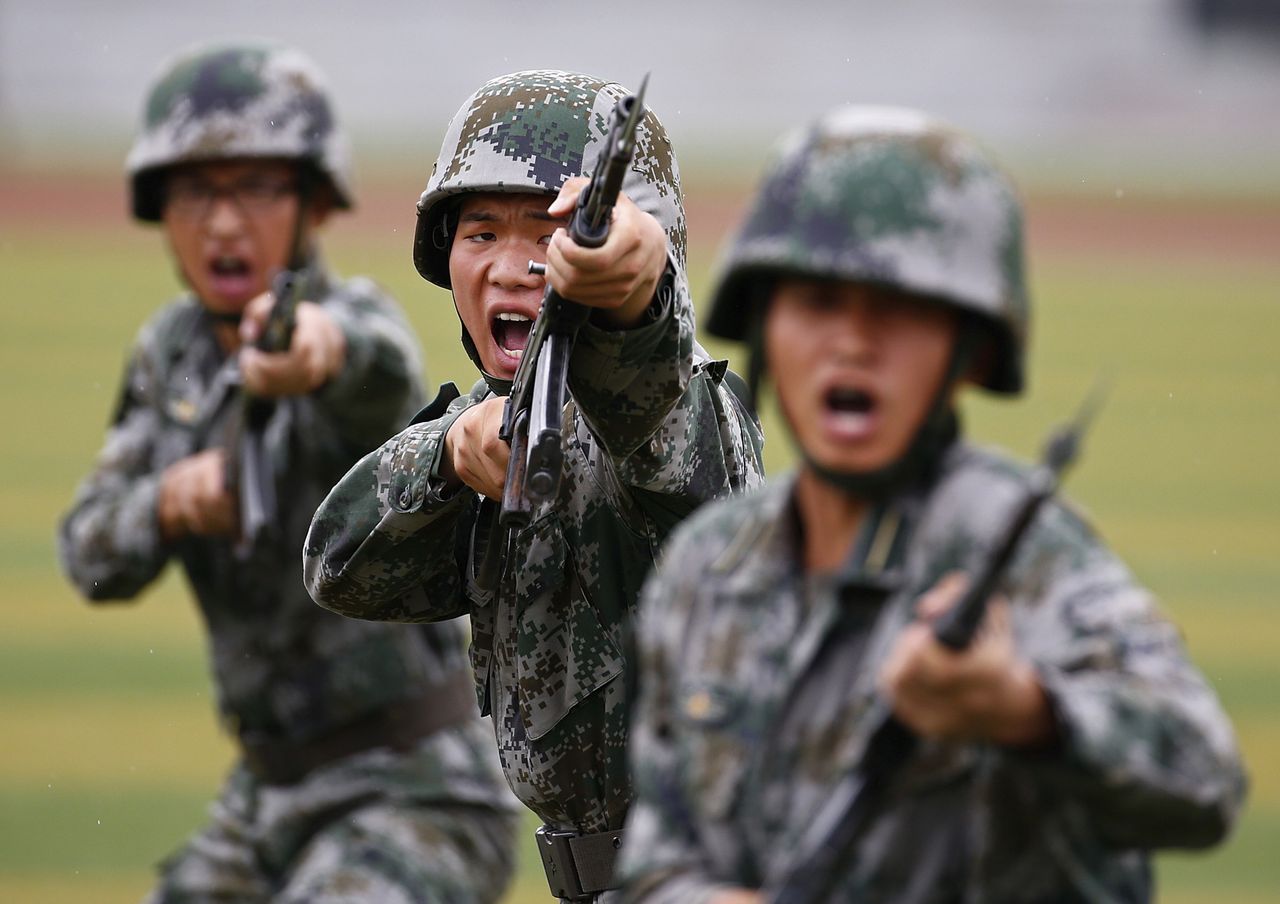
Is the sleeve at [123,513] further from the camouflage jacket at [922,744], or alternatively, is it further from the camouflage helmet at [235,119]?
the camouflage jacket at [922,744]

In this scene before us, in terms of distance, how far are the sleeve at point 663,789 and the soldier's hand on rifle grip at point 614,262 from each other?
2.18 feet

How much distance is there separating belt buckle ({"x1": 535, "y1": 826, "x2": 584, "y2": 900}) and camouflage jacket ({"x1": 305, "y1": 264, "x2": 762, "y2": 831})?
4cm

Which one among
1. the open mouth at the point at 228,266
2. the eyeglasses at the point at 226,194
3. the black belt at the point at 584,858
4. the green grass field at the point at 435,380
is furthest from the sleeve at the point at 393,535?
the green grass field at the point at 435,380

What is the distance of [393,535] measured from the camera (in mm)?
4520

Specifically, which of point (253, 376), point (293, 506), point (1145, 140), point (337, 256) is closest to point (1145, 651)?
point (253, 376)

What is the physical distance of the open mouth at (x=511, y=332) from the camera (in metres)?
4.64

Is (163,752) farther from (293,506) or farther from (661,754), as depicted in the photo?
(661,754)

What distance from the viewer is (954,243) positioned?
2.95 meters

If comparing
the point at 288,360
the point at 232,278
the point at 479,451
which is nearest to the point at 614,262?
the point at 479,451

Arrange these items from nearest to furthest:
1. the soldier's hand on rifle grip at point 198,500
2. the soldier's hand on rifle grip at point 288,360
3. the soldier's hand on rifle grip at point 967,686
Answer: the soldier's hand on rifle grip at point 967,686 < the soldier's hand on rifle grip at point 288,360 < the soldier's hand on rifle grip at point 198,500

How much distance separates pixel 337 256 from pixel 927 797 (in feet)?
115

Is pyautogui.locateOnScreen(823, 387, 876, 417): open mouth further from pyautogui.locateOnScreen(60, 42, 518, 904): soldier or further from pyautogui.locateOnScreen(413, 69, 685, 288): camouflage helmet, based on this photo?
pyautogui.locateOnScreen(60, 42, 518, 904): soldier

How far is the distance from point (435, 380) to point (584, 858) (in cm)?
1872

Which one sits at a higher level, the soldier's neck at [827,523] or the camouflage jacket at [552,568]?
the soldier's neck at [827,523]
